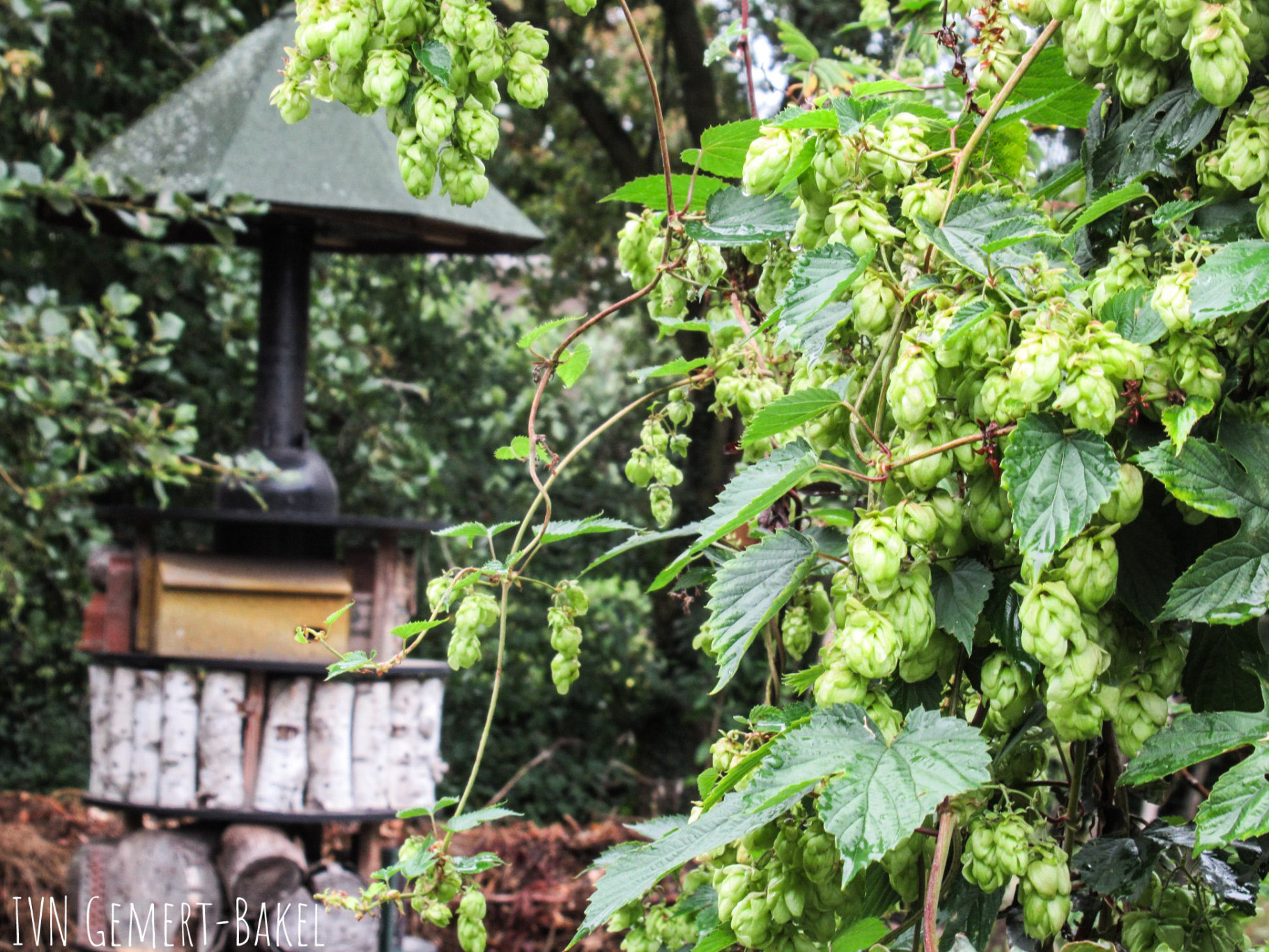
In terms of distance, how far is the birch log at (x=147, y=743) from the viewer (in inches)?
126

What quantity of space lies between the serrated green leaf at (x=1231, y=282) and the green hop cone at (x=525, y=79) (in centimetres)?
45

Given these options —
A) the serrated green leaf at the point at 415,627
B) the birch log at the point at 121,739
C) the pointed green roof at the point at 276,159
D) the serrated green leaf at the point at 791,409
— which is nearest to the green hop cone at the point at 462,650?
the serrated green leaf at the point at 415,627

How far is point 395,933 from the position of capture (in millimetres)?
3197

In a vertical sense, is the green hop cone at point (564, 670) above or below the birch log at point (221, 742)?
above

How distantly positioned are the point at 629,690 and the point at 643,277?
4.92 m

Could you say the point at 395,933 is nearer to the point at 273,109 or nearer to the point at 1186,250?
the point at 273,109

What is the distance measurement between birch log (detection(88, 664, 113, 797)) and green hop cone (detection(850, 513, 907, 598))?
307 centimetres

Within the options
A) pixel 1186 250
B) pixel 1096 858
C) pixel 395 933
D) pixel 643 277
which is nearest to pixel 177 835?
pixel 395 933

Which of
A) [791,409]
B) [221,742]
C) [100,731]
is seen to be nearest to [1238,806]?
[791,409]

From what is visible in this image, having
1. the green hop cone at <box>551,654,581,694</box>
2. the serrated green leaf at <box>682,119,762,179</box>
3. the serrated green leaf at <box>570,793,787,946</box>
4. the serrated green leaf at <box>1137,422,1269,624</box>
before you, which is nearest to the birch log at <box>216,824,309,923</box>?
the green hop cone at <box>551,654,581,694</box>

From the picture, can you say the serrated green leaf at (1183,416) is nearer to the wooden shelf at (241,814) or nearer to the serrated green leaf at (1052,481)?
the serrated green leaf at (1052,481)

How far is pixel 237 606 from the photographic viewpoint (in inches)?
126

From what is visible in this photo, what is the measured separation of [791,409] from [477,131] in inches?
11.2

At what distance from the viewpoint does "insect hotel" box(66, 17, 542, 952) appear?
3.14 meters
